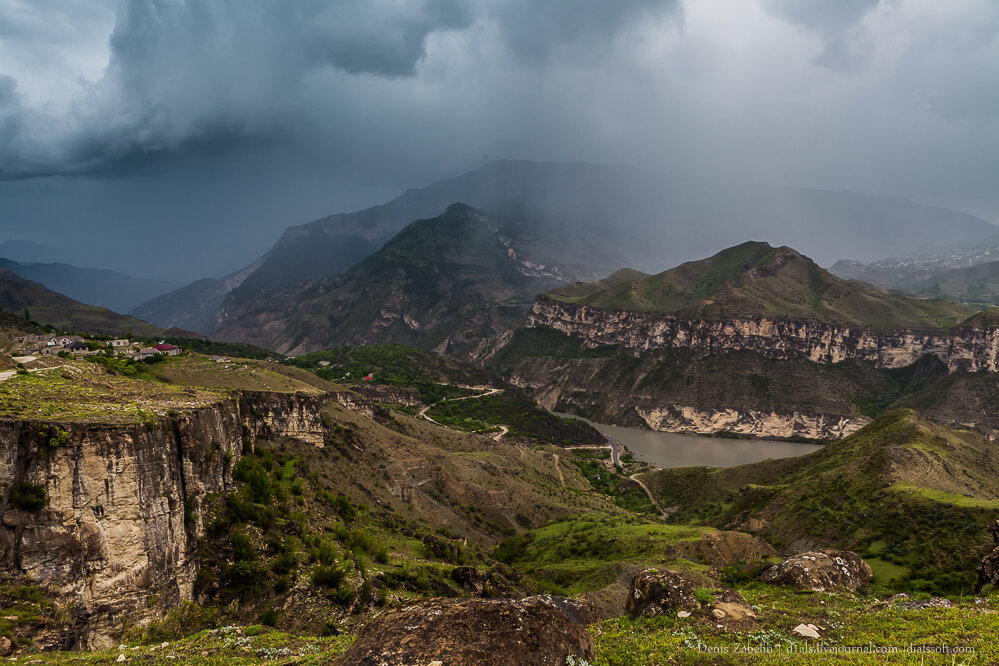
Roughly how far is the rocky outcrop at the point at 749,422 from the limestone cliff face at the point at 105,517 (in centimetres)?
13815

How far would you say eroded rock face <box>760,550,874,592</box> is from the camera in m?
19.0

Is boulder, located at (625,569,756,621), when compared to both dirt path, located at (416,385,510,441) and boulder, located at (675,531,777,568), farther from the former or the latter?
dirt path, located at (416,385,510,441)

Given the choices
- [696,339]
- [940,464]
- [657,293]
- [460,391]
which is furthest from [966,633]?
[657,293]

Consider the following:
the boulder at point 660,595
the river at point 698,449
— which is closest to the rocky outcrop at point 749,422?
the river at point 698,449

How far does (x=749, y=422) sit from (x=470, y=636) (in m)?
145

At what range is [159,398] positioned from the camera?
65.3 ft

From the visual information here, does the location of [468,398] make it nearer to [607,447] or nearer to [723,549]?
[607,447]

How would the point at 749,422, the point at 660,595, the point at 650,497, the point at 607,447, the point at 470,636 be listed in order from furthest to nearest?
the point at 749,422 < the point at 607,447 < the point at 650,497 < the point at 660,595 < the point at 470,636

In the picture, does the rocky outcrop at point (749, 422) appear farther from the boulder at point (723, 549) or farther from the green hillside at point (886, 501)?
the boulder at point (723, 549)

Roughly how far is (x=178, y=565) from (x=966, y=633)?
74.9ft

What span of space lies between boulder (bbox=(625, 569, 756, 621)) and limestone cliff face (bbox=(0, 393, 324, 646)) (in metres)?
16.2

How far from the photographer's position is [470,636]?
9.18 m

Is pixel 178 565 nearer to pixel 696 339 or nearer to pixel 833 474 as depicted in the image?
pixel 833 474

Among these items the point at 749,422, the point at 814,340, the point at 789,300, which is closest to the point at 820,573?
the point at 749,422
